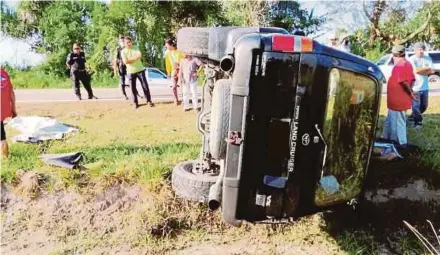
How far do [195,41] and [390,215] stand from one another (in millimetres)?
2823

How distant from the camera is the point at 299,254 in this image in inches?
187

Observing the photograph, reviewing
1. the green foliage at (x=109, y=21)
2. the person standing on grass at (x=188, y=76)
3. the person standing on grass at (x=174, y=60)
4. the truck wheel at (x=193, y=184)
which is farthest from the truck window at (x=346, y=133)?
the green foliage at (x=109, y=21)

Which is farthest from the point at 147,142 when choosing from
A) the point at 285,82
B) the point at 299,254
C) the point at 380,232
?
the point at 285,82

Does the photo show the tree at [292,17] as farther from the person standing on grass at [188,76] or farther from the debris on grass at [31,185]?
the debris on grass at [31,185]

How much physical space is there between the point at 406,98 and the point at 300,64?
3.01 meters

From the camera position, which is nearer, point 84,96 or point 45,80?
point 84,96

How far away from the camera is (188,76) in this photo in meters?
8.70

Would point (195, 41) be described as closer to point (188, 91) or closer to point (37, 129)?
point (37, 129)

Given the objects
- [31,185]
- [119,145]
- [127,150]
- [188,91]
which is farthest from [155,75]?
[31,185]

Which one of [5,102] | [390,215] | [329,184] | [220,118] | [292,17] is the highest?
[292,17]

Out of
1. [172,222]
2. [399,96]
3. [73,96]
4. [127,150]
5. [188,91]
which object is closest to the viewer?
[172,222]

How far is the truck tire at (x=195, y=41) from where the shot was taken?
13.7 feet

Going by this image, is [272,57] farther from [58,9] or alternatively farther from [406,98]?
[58,9]

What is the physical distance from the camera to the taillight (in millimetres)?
3176
